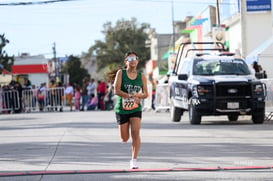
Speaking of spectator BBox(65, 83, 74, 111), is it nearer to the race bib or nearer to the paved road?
the paved road

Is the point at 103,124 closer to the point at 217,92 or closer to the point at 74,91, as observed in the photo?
the point at 217,92

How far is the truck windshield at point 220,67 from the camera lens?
20.2 m

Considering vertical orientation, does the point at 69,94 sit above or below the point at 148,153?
above

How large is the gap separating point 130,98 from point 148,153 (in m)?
2.47

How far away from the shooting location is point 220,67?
20.3m

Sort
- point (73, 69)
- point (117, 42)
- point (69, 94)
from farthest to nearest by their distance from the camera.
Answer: point (73, 69) < point (117, 42) < point (69, 94)

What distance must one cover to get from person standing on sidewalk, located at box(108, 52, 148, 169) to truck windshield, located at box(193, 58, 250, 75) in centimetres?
960

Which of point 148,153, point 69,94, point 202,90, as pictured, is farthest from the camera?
point 69,94

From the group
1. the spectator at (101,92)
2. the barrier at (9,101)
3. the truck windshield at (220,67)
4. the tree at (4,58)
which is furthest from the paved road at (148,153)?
the tree at (4,58)

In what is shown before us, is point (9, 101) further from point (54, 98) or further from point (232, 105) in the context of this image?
point (232, 105)

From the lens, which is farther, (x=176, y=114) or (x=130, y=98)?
(x=176, y=114)

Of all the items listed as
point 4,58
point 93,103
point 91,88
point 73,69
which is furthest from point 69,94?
point 73,69

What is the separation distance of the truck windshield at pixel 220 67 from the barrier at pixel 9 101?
1797 centimetres

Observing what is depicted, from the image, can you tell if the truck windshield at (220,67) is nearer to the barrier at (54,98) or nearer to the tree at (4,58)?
the barrier at (54,98)
